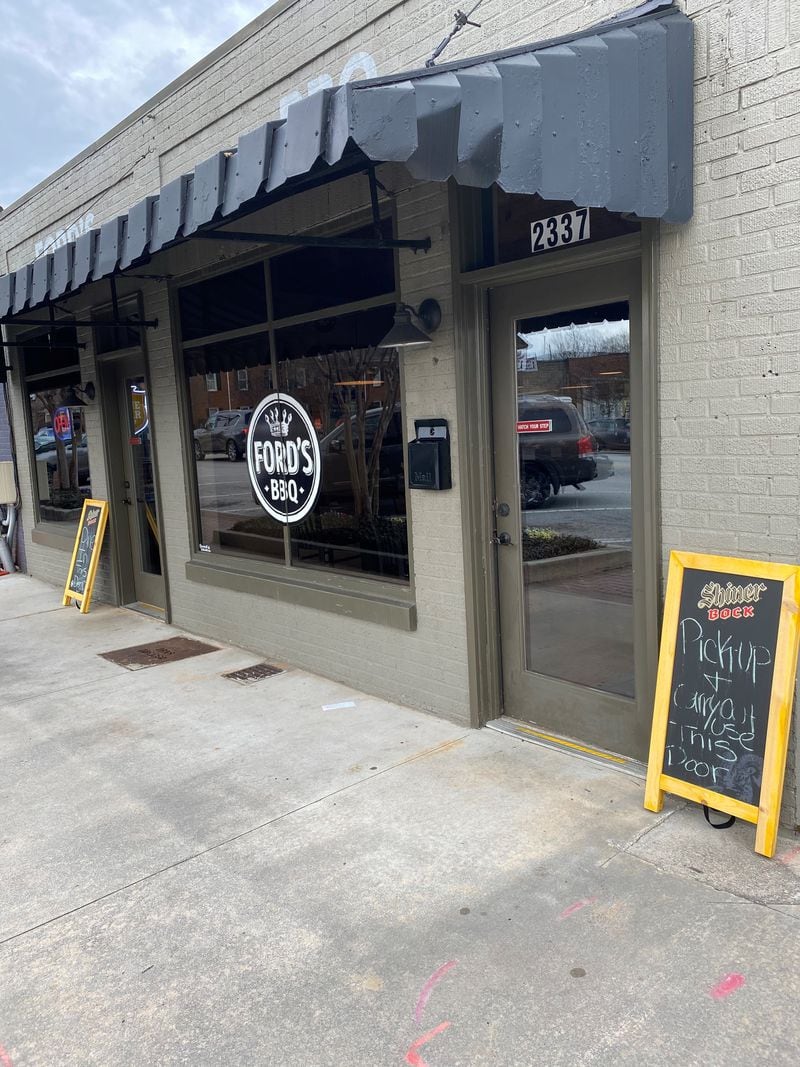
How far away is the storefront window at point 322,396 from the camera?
528cm

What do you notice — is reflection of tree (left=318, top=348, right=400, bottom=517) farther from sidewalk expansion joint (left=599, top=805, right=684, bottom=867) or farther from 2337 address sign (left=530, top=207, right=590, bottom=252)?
sidewalk expansion joint (left=599, top=805, right=684, bottom=867)

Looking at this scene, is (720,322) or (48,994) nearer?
(48,994)

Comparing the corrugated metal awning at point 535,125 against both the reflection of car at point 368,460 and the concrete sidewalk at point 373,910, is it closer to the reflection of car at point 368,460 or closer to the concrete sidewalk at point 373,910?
the reflection of car at point 368,460

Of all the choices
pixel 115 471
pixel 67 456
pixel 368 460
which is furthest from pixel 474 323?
pixel 67 456

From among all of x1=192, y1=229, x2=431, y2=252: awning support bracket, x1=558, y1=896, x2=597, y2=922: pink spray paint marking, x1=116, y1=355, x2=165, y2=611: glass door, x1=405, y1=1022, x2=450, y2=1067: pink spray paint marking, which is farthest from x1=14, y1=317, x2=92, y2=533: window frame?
x1=405, y1=1022, x2=450, y2=1067: pink spray paint marking

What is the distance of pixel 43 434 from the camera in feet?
32.3

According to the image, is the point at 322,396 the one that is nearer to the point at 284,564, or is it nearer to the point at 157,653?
the point at 284,564

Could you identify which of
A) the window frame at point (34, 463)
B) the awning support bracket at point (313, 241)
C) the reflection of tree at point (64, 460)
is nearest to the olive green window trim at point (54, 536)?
the window frame at point (34, 463)

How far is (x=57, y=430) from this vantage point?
946cm

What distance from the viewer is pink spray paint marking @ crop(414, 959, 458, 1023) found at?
2.55 meters

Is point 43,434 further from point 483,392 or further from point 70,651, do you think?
point 483,392

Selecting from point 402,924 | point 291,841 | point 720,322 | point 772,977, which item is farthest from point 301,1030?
point 720,322

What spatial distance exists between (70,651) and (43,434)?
150 inches

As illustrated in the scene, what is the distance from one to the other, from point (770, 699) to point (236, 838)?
2.28m
